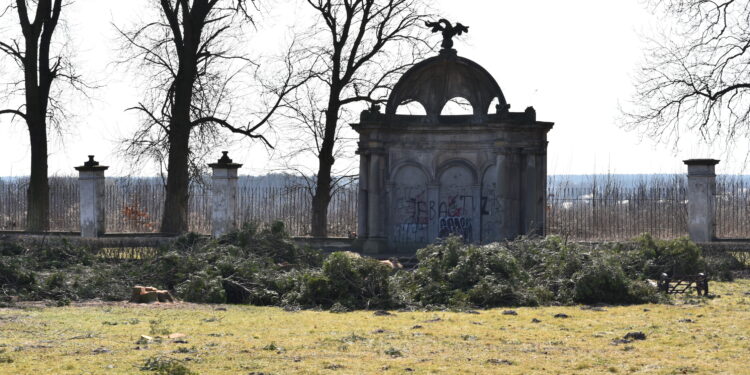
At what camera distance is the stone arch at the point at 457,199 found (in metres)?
25.3

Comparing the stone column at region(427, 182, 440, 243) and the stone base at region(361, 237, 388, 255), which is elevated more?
the stone column at region(427, 182, 440, 243)

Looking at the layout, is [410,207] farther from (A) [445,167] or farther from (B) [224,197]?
(B) [224,197]

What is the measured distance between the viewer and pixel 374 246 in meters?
24.7

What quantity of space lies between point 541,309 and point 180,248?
294 inches

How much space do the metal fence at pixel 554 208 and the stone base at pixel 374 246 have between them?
21.1 ft

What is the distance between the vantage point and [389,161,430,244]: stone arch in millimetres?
25391

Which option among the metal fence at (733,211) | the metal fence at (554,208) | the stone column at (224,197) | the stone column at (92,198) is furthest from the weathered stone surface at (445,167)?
the metal fence at (733,211)

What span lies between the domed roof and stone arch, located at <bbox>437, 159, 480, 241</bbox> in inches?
52.4

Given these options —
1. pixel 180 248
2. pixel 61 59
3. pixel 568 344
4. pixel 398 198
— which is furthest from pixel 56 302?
pixel 61 59

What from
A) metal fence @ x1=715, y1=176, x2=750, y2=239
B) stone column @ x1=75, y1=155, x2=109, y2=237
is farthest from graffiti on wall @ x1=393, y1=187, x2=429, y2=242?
metal fence @ x1=715, y1=176, x2=750, y2=239

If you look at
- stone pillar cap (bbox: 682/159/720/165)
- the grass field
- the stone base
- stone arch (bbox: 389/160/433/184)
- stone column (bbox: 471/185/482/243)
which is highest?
stone pillar cap (bbox: 682/159/720/165)

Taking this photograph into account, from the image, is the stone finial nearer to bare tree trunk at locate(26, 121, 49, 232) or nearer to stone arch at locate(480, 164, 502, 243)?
stone arch at locate(480, 164, 502, 243)

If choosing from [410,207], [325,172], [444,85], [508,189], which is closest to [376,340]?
[508,189]

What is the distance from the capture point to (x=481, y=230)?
25.2 metres
